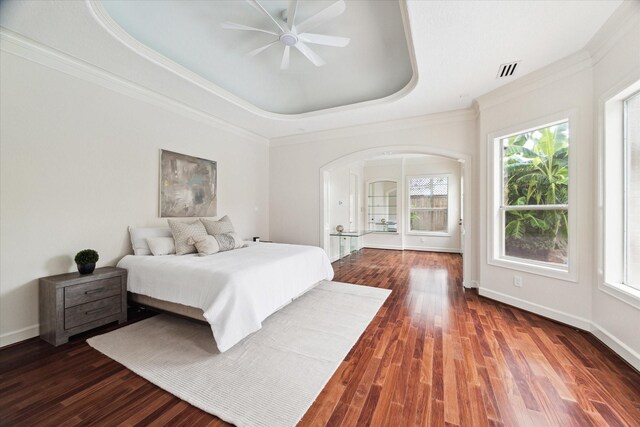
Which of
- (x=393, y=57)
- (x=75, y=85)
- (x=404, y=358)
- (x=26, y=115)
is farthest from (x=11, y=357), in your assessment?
(x=393, y=57)

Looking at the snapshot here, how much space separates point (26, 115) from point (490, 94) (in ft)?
17.6

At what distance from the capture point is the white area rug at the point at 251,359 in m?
1.61

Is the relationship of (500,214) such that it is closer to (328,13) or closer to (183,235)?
(328,13)

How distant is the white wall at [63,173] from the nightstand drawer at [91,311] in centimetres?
45

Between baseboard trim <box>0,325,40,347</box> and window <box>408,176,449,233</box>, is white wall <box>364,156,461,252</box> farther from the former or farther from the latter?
baseboard trim <box>0,325,40,347</box>

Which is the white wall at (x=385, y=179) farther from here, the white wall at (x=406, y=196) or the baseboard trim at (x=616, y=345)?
the baseboard trim at (x=616, y=345)

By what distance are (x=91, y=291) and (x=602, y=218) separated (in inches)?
200

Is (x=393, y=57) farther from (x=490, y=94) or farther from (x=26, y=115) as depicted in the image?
(x=26, y=115)

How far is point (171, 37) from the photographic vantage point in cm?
289

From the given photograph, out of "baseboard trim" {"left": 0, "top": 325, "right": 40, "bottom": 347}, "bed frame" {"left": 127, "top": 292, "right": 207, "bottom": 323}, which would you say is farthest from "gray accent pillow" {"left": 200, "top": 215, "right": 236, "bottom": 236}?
"baseboard trim" {"left": 0, "top": 325, "right": 40, "bottom": 347}

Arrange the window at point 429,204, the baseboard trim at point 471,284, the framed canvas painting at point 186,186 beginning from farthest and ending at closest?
the window at point 429,204
the baseboard trim at point 471,284
the framed canvas painting at point 186,186

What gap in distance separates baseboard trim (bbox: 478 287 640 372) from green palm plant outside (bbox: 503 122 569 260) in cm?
70

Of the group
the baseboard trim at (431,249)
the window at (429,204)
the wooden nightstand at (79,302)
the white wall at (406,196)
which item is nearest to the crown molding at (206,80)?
the wooden nightstand at (79,302)

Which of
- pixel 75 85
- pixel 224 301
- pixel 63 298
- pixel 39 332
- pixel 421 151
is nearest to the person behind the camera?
pixel 224 301
